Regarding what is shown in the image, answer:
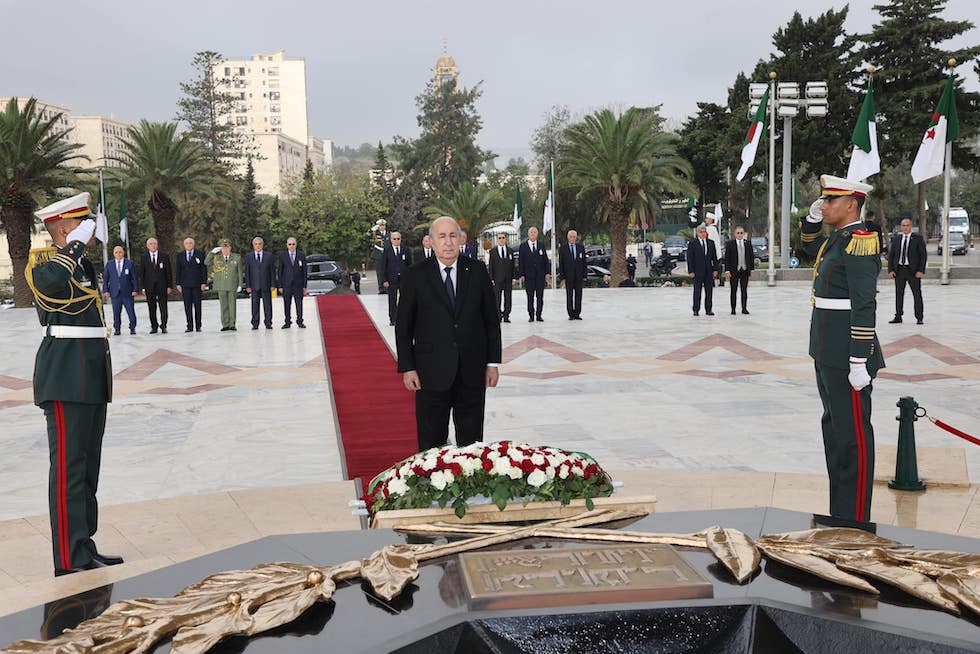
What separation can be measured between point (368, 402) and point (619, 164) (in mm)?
25375

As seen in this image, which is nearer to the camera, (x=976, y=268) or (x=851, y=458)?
(x=851, y=458)

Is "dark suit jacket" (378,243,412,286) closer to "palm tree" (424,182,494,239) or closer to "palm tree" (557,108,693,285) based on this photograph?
"palm tree" (557,108,693,285)

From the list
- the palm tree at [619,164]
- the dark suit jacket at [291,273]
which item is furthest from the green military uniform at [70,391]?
the palm tree at [619,164]

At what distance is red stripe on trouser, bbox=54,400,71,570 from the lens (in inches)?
168

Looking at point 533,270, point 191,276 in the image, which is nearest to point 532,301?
point 533,270

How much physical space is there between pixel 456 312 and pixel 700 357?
7301 mm

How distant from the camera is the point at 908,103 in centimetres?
3634

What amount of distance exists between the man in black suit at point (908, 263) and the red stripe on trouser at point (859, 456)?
1110cm

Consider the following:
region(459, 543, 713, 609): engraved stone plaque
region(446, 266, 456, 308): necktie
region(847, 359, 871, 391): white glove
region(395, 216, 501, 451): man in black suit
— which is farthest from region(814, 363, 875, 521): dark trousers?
region(446, 266, 456, 308): necktie

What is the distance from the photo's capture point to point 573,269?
17.1 m

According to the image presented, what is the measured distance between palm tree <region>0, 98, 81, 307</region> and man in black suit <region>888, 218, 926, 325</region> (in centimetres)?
2315

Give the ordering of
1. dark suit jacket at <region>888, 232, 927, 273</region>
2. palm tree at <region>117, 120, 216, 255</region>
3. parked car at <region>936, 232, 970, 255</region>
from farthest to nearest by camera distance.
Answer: parked car at <region>936, 232, 970, 255</region>, palm tree at <region>117, 120, 216, 255</region>, dark suit jacket at <region>888, 232, 927, 273</region>

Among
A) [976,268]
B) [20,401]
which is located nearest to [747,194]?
[976,268]

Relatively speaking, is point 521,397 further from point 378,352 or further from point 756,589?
point 756,589
